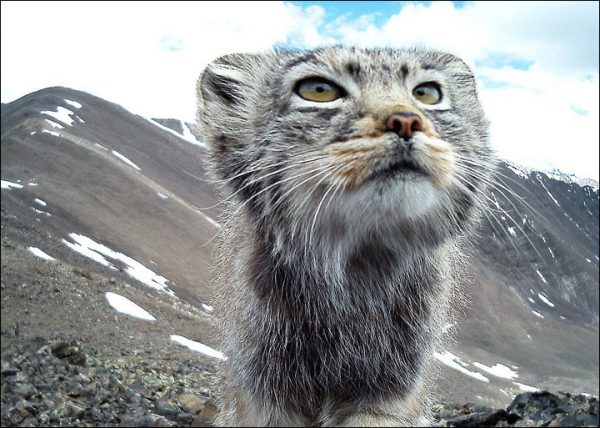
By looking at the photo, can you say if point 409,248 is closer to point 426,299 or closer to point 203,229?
point 426,299

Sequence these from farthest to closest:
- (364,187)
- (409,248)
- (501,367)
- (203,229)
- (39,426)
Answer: (501,367)
(203,229)
(39,426)
(409,248)
(364,187)

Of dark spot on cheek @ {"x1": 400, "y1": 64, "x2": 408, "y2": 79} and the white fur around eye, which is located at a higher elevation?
dark spot on cheek @ {"x1": 400, "y1": 64, "x2": 408, "y2": 79}

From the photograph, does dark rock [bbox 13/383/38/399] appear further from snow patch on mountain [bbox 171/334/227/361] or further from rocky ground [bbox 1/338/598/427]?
snow patch on mountain [bbox 171/334/227/361]

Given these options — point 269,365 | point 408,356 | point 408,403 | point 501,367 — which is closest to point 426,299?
point 408,356

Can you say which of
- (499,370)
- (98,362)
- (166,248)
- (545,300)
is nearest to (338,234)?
(98,362)

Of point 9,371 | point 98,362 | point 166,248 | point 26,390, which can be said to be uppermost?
point 26,390

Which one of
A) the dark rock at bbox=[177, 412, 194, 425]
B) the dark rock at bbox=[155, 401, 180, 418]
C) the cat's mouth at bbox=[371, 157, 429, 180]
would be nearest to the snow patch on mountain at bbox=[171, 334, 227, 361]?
the dark rock at bbox=[155, 401, 180, 418]

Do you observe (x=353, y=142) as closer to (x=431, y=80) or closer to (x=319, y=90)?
(x=319, y=90)
